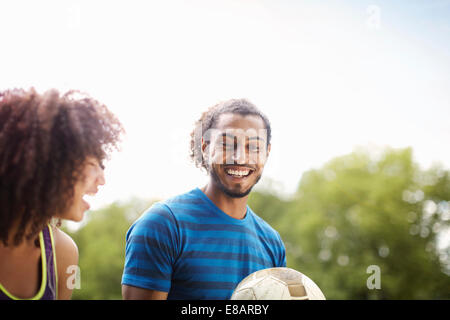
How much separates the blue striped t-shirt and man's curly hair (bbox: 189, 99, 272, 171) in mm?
608

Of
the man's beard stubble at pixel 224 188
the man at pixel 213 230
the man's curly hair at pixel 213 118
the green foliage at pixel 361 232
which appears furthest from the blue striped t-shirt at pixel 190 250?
the green foliage at pixel 361 232

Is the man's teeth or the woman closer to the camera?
the woman

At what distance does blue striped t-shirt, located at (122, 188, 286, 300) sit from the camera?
2.72 meters

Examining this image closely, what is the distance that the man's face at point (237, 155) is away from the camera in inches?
124

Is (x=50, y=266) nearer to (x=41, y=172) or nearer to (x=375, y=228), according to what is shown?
(x=41, y=172)

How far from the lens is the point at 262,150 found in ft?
10.7

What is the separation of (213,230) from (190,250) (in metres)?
0.27

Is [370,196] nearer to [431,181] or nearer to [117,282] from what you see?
[431,181]

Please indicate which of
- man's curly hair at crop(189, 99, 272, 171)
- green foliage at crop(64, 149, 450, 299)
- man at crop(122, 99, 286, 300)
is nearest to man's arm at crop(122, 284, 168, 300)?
man at crop(122, 99, 286, 300)

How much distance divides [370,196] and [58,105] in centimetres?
2013

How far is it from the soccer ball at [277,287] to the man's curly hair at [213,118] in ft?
4.10

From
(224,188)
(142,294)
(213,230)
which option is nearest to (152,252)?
(142,294)

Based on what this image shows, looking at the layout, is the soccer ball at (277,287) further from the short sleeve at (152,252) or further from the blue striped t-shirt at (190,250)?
the short sleeve at (152,252)

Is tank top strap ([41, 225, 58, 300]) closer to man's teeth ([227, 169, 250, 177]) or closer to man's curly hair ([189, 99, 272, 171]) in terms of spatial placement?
man's teeth ([227, 169, 250, 177])
